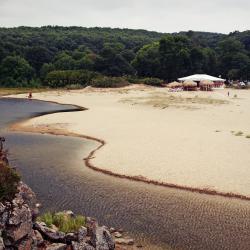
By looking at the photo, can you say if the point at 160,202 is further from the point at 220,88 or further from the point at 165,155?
the point at 220,88

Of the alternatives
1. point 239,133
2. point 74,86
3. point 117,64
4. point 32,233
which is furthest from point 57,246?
point 117,64

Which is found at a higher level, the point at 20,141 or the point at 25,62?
the point at 25,62

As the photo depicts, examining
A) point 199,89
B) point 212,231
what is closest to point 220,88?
point 199,89

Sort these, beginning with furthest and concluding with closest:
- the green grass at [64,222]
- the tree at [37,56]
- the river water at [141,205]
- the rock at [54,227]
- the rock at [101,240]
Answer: the tree at [37,56], the river water at [141,205], the green grass at [64,222], the rock at [54,227], the rock at [101,240]

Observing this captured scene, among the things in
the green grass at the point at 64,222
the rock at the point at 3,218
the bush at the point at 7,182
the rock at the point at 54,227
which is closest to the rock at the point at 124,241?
the green grass at the point at 64,222

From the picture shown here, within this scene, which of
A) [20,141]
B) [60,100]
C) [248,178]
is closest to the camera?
[248,178]

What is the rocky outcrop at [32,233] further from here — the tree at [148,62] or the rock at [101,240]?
the tree at [148,62]
